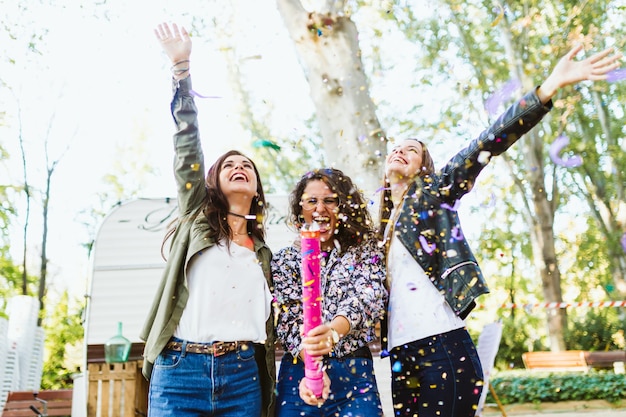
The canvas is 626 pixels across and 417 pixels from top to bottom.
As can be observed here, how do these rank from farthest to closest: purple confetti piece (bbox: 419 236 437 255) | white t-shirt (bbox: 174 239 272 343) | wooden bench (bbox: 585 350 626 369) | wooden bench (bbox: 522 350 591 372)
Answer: wooden bench (bbox: 522 350 591 372) < wooden bench (bbox: 585 350 626 369) < purple confetti piece (bbox: 419 236 437 255) < white t-shirt (bbox: 174 239 272 343)

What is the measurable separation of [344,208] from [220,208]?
1.91 ft

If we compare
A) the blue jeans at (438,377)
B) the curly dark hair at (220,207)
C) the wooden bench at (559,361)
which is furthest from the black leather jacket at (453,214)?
the wooden bench at (559,361)

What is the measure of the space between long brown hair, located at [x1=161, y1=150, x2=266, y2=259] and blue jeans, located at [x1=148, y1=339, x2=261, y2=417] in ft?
1.77

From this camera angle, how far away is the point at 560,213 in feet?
67.9

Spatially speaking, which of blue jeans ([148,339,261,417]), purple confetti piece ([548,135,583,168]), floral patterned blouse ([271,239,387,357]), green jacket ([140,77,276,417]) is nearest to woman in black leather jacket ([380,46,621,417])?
floral patterned blouse ([271,239,387,357])

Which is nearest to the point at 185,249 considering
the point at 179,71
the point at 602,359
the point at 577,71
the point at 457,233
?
the point at 179,71

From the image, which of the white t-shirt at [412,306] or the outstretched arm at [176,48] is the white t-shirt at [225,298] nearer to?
the white t-shirt at [412,306]

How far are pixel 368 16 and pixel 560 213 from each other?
11.1 meters

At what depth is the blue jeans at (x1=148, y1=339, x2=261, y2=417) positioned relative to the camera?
258 centimetres

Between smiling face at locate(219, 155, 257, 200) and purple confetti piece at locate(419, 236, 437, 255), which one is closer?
purple confetti piece at locate(419, 236, 437, 255)

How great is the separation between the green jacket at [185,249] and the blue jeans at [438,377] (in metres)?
0.57

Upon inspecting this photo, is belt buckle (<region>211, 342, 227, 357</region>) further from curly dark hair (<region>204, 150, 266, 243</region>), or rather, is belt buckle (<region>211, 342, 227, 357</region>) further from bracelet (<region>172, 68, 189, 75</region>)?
bracelet (<region>172, 68, 189, 75</region>)

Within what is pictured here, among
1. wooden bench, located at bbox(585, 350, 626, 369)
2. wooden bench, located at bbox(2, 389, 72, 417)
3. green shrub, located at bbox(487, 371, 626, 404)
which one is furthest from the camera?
wooden bench, located at bbox(585, 350, 626, 369)

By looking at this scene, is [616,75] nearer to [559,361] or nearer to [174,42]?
[174,42]
